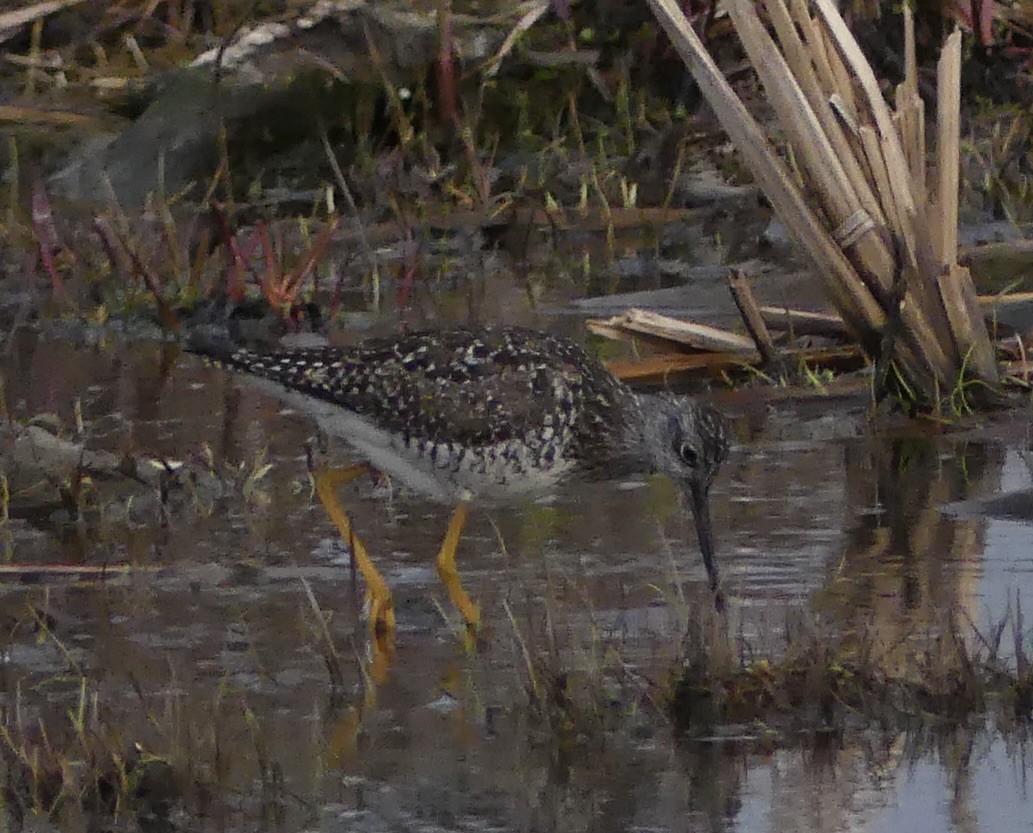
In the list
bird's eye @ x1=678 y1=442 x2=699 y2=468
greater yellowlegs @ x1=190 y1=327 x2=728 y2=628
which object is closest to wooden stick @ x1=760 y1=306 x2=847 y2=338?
greater yellowlegs @ x1=190 y1=327 x2=728 y2=628

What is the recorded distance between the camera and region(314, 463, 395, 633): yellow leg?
6.45 metres

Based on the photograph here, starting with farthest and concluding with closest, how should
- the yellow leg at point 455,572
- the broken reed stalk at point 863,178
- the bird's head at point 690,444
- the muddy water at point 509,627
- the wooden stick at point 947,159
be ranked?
the wooden stick at point 947,159
the broken reed stalk at point 863,178
the bird's head at point 690,444
the yellow leg at point 455,572
the muddy water at point 509,627

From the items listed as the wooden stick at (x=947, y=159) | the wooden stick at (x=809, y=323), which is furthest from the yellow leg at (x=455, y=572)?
the wooden stick at (x=809, y=323)

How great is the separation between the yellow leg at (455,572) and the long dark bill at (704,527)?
665 mm

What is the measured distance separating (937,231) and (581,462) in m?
1.89

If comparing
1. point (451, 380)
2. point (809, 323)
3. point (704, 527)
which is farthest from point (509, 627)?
point (809, 323)

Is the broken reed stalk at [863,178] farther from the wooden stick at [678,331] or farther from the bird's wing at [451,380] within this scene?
the bird's wing at [451,380]

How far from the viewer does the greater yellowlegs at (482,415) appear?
694 cm

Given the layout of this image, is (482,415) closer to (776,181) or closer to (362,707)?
(362,707)

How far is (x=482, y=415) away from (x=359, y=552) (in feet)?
1.87

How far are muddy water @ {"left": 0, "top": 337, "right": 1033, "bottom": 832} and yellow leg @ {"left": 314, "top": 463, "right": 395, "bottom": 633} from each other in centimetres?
8

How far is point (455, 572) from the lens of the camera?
678 cm

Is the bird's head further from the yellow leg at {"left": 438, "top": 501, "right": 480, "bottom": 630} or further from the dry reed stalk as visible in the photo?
the dry reed stalk

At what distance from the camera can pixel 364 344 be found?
740 cm
